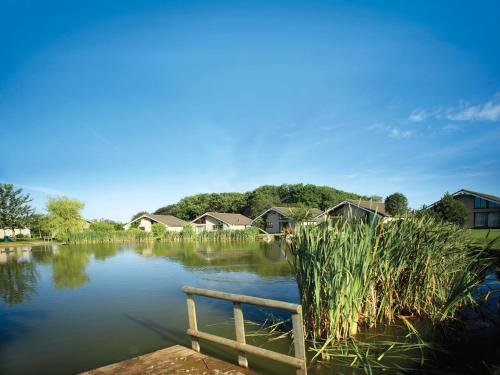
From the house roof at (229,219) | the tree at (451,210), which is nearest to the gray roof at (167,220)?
the house roof at (229,219)

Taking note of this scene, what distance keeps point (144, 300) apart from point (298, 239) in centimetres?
767

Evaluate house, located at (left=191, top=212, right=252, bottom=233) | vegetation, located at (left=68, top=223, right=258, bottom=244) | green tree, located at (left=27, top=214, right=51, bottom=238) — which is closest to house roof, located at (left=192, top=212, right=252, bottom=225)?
house, located at (left=191, top=212, right=252, bottom=233)

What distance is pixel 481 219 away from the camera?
34938 mm

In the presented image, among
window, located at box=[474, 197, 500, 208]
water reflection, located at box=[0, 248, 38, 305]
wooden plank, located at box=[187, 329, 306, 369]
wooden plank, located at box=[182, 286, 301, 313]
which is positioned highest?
window, located at box=[474, 197, 500, 208]

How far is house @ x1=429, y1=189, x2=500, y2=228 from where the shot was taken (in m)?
34.1

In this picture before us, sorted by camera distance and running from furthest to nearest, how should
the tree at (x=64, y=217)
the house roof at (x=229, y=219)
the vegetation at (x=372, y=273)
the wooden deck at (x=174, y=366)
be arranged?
the house roof at (x=229, y=219), the tree at (x=64, y=217), the vegetation at (x=372, y=273), the wooden deck at (x=174, y=366)

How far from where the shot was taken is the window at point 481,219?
1371 inches

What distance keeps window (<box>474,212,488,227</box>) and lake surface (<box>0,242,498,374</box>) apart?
26.9 metres

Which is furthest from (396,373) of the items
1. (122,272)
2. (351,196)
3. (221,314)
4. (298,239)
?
(351,196)

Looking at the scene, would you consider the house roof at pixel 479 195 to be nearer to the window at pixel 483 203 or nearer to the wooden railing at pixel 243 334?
the window at pixel 483 203

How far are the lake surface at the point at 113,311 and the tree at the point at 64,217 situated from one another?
30.9 meters

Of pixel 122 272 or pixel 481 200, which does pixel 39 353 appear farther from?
pixel 481 200

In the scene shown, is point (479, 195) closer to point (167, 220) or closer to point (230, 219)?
point (230, 219)

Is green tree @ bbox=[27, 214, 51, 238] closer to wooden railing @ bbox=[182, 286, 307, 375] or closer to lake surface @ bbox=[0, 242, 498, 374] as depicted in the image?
lake surface @ bbox=[0, 242, 498, 374]
